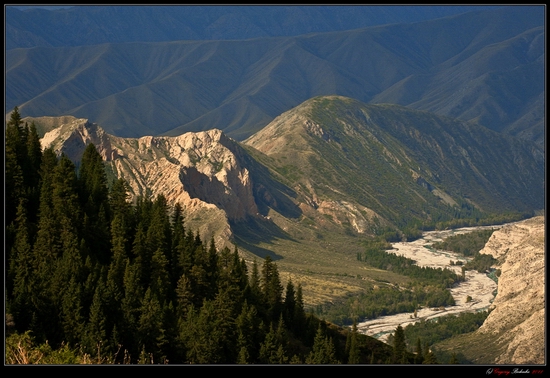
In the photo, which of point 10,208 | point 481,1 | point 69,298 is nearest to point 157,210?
point 10,208

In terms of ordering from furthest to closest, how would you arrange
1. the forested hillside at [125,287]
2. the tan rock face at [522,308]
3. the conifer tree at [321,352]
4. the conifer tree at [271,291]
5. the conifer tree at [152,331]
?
the tan rock face at [522,308] → the conifer tree at [271,291] → the conifer tree at [321,352] → the conifer tree at [152,331] → the forested hillside at [125,287]

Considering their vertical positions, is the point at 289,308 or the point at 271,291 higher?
the point at 271,291

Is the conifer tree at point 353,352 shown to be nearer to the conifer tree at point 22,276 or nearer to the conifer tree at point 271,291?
the conifer tree at point 271,291

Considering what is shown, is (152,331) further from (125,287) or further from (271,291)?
(271,291)

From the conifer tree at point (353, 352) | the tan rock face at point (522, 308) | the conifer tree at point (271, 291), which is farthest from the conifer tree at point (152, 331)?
the tan rock face at point (522, 308)

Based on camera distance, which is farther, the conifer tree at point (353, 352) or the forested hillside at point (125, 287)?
the conifer tree at point (353, 352)

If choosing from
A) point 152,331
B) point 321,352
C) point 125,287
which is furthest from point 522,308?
point 152,331

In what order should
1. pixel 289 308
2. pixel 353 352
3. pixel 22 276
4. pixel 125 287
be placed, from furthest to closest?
pixel 289 308, pixel 353 352, pixel 125 287, pixel 22 276
